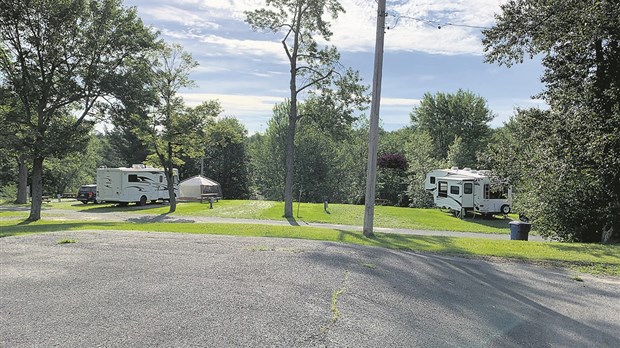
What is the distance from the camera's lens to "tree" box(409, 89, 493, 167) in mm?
51969

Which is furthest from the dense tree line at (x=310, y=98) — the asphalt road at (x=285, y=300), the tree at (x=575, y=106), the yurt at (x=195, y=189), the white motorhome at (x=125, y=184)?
the yurt at (x=195, y=189)

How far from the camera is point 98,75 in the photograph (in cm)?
1905

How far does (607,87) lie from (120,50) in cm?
1911

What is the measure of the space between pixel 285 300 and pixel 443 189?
25340 mm

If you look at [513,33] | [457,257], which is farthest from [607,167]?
[457,257]

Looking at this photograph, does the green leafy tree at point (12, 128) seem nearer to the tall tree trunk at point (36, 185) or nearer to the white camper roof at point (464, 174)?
the tall tree trunk at point (36, 185)

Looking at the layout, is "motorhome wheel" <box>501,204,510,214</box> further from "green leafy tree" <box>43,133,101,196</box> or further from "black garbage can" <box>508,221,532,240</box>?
"green leafy tree" <box>43,133,101,196</box>

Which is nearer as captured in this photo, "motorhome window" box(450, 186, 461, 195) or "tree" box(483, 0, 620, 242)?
"tree" box(483, 0, 620, 242)

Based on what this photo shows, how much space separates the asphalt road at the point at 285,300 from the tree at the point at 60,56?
12.1m

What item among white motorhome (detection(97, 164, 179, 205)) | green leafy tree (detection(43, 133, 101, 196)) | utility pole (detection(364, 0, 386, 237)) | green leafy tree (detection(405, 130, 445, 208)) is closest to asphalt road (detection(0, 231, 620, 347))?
utility pole (detection(364, 0, 386, 237))

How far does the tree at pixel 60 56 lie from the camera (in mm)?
17797

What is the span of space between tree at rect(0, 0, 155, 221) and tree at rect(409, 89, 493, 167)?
38528mm

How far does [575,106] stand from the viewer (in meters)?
13.8

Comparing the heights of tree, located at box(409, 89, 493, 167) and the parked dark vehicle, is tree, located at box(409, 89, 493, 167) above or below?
above
